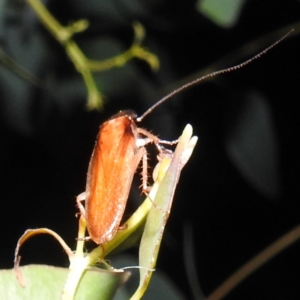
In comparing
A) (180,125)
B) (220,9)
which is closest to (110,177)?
(220,9)

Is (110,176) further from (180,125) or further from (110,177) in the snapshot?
(180,125)

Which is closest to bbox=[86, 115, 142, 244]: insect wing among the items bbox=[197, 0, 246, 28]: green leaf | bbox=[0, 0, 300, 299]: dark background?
bbox=[197, 0, 246, 28]: green leaf

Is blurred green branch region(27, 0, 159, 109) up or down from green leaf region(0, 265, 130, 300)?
up

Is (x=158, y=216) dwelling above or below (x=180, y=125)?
below

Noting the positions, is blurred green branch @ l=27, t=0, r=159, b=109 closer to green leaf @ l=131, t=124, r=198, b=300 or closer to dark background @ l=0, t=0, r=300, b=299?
dark background @ l=0, t=0, r=300, b=299

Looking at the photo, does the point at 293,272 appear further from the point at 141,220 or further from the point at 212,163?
the point at 141,220

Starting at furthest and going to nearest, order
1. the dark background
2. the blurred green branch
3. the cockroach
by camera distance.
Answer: the dark background
the blurred green branch
the cockroach

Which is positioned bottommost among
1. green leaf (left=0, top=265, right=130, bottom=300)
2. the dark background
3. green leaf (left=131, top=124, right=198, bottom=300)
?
green leaf (left=0, top=265, right=130, bottom=300)

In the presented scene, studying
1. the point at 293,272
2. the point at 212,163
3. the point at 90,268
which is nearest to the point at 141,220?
the point at 90,268
